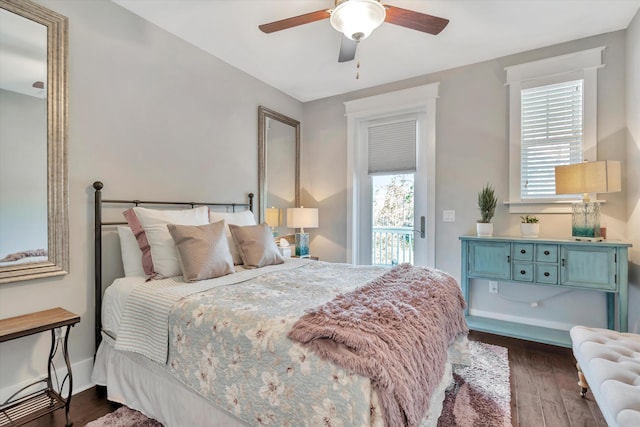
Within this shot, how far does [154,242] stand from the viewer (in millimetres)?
2037

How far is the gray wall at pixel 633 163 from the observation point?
235 centimetres

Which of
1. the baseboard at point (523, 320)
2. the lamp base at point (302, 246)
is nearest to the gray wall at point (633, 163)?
the baseboard at point (523, 320)

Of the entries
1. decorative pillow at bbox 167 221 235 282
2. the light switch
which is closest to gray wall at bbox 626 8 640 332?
the light switch

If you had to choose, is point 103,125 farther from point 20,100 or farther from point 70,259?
point 70,259

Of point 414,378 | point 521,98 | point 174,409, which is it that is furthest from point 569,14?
point 174,409

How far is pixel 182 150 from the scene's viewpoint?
2.76 metres

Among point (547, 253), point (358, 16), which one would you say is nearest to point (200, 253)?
point (358, 16)

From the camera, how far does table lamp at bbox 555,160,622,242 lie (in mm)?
2351

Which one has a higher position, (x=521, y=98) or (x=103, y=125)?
(x=521, y=98)

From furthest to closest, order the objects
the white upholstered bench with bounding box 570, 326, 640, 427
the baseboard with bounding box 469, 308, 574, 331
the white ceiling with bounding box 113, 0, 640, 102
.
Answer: the baseboard with bounding box 469, 308, 574, 331
the white ceiling with bounding box 113, 0, 640, 102
the white upholstered bench with bounding box 570, 326, 640, 427

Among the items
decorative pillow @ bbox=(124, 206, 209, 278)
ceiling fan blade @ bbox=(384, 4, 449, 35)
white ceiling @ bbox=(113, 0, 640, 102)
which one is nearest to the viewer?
ceiling fan blade @ bbox=(384, 4, 449, 35)

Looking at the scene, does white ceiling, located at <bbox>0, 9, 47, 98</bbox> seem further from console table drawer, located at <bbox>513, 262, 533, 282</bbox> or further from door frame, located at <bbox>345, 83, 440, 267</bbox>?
console table drawer, located at <bbox>513, 262, 533, 282</bbox>

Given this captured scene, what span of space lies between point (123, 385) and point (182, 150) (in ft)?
6.06

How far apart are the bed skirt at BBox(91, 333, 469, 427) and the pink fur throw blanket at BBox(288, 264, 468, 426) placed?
0.27 metres
